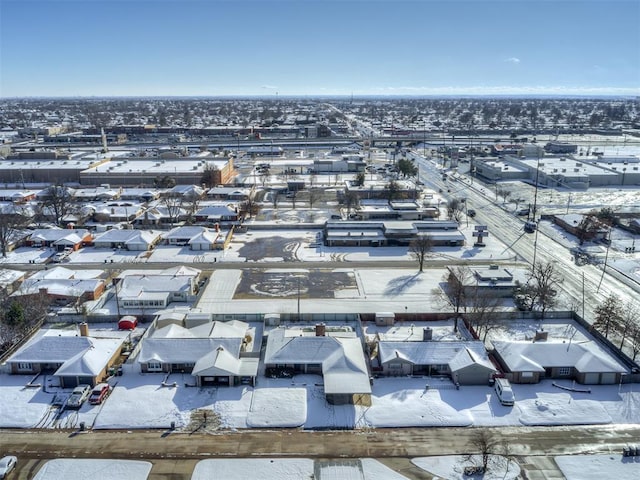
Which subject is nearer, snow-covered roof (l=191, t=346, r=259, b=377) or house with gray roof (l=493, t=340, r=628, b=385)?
snow-covered roof (l=191, t=346, r=259, b=377)

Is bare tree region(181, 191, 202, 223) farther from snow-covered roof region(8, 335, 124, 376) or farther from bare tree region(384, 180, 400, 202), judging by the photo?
snow-covered roof region(8, 335, 124, 376)

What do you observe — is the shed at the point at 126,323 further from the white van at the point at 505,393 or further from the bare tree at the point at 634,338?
the bare tree at the point at 634,338

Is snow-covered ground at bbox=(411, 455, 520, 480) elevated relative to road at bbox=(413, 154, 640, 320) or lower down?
lower down

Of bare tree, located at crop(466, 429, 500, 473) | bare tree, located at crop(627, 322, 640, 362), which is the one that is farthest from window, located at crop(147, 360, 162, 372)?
bare tree, located at crop(627, 322, 640, 362)

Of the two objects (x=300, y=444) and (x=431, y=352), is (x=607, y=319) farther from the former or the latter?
(x=300, y=444)

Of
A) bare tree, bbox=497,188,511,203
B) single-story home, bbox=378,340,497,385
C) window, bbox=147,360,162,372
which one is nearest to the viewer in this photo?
single-story home, bbox=378,340,497,385

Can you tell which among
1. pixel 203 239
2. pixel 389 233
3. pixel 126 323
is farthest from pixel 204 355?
pixel 389 233

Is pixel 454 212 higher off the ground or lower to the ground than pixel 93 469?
higher
